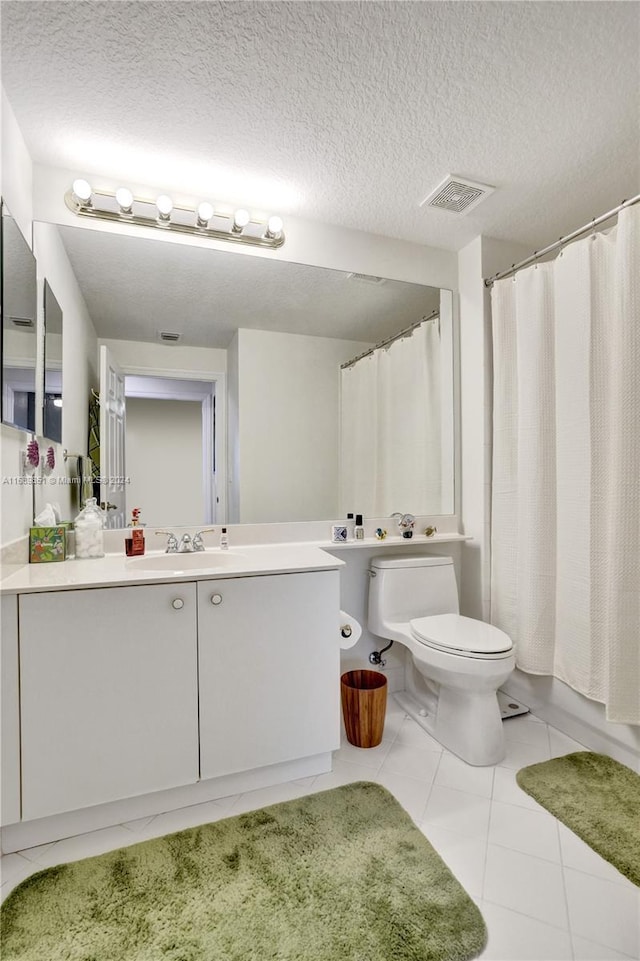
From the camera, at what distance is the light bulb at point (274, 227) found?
1.95 meters

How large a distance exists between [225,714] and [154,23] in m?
1.99

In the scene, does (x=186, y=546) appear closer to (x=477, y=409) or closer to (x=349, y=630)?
(x=349, y=630)

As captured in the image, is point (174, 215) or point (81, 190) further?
point (174, 215)

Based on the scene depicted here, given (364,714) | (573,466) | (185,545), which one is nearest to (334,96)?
(573,466)

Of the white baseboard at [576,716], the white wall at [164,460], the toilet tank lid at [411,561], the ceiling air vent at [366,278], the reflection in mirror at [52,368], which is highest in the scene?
the ceiling air vent at [366,278]

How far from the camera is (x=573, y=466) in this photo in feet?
5.90

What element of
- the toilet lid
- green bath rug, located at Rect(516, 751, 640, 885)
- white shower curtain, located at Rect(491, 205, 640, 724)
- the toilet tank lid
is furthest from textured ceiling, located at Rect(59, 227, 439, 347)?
green bath rug, located at Rect(516, 751, 640, 885)

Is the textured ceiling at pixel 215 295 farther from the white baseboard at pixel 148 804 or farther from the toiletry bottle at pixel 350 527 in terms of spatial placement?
the white baseboard at pixel 148 804

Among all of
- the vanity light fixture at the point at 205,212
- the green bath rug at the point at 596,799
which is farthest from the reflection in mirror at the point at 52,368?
the green bath rug at the point at 596,799

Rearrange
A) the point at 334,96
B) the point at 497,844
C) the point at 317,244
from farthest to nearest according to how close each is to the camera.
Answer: the point at 317,244
the point at 334,96
the point at 497,844

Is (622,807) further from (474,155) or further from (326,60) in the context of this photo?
(326,60)

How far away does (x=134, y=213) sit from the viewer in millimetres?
1811

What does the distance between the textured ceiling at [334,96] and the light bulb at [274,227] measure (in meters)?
0.09

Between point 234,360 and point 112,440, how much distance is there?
635mm
